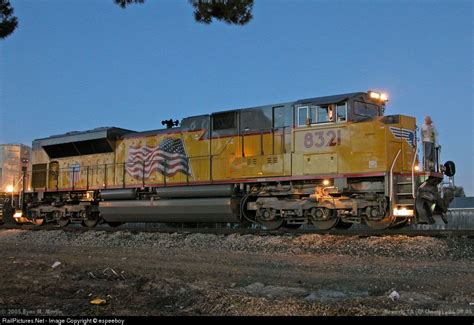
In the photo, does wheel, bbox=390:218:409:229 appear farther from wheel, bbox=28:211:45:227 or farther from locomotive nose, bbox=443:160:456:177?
wheel, bbox=28:211:45:227

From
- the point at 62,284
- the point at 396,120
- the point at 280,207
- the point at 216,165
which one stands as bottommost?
the point at 62,284

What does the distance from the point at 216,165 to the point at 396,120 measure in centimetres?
539

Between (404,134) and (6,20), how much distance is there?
9839 mm

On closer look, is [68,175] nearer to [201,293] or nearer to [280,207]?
[280,207]

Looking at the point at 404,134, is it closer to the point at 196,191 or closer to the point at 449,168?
the point at 449,168

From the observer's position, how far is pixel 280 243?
1094 centimetres

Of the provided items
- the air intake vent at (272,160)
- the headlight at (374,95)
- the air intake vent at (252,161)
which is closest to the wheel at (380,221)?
the air intake vent at (272,160)

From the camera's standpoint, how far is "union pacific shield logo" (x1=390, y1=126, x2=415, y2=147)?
38.5 feet

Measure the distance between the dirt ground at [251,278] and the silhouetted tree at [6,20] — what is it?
199 inches

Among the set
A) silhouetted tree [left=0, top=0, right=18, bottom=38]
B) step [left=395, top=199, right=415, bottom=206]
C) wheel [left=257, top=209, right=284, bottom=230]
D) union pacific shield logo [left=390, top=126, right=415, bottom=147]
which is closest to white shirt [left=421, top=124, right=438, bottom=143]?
union pacific shield logo [left=390, top=126, right=415, bottom=147]

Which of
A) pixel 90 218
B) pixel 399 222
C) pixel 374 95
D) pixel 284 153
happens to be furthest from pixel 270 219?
pixel 90 218
